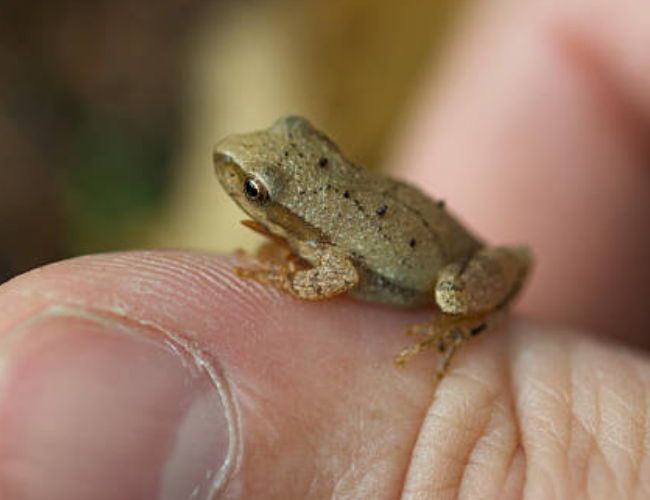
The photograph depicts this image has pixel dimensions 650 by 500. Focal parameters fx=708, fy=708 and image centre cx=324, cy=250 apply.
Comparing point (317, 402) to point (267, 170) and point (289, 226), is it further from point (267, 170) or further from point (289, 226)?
point (267, 170)

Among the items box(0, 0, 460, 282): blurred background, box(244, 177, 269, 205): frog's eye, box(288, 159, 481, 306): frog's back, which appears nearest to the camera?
→ box(244, 177, 269, 205): frog's eye

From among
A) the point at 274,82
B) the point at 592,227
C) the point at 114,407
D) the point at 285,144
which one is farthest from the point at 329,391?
the point at 274,82

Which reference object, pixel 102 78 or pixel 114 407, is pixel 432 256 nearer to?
pixel 114 407

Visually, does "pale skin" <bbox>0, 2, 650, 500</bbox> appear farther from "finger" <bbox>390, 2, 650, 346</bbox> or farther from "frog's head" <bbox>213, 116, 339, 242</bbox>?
"finger" <bbox>390, 2, 650, 346</bbox>

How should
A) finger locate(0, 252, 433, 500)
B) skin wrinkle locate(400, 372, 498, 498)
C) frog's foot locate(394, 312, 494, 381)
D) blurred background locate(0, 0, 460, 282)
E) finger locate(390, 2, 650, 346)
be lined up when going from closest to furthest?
finger locate(0, 252, 433, 500)
skin wrinkle locate(400, 372, 498, 498)
frog's foot locate(394, 312, 494, 381)
finger locate(390, 2, 650, 346)
blurred background locate(0, 0, 460, 282)

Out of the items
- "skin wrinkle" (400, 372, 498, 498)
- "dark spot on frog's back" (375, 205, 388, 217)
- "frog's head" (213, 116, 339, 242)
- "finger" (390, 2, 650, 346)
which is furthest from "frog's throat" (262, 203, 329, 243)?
"finger" (390, 2, 650, 346)

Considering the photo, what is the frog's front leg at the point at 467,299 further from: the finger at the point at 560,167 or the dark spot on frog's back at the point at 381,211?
the finger at the point at 560,167

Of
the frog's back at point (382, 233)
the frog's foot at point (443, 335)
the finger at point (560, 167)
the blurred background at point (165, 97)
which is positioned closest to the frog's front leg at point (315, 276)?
the frog's back at point (382, 233)

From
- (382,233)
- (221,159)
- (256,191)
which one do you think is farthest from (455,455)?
(221,159)

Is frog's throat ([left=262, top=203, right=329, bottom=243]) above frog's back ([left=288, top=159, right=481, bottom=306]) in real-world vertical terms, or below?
below
